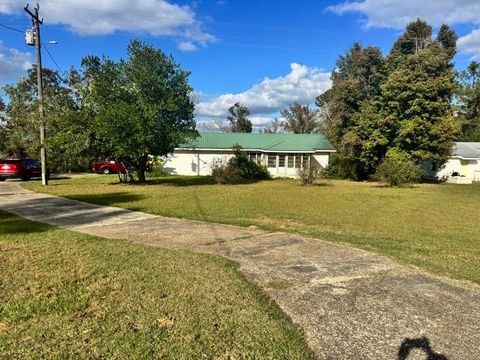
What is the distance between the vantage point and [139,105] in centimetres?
2200

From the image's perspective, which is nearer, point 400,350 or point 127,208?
point 400,350

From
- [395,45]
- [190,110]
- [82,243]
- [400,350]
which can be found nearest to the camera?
[400,350]

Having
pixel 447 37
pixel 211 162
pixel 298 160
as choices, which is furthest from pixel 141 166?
pixel 447 37

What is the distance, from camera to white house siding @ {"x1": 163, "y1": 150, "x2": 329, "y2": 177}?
35.8m

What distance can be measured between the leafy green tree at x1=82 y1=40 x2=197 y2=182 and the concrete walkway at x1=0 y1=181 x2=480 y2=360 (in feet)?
37.5

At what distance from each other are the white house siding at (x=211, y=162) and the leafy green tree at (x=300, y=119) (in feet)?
90.8

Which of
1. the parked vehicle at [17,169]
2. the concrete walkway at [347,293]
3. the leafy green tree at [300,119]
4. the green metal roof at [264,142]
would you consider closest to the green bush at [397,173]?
the green metal roof at [264,142]

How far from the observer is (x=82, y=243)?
7.00m

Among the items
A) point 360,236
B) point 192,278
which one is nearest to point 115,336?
point 192,278

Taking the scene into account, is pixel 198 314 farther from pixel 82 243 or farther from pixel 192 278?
pixel 82 243

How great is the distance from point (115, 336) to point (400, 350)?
2.55 metres

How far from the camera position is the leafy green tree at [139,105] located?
19.5 m

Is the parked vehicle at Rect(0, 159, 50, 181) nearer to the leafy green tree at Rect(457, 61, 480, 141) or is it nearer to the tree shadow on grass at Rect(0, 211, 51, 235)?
the tree shadow on grass at Rect(0, 211, 51, 235)

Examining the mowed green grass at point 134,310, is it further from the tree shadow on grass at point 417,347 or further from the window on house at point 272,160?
the window on house at point 272,160
